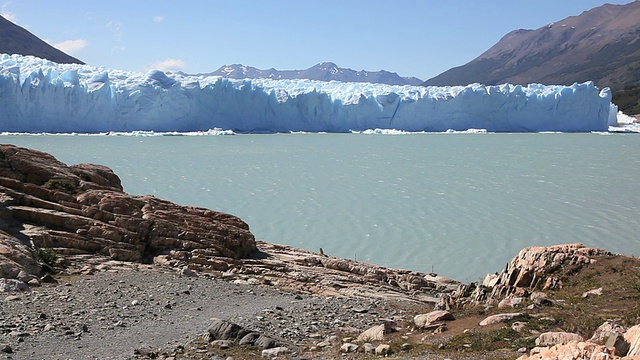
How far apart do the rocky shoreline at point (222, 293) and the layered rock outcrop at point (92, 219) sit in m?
0.02

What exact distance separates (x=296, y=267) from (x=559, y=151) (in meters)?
32.9

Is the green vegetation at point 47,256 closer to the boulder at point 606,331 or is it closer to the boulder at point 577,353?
the boulder at point 606,331

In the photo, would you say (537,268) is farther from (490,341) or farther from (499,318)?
(490,341)

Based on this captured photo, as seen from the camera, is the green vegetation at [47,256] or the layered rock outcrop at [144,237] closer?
the green vegetation at [47,256]

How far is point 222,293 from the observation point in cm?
779

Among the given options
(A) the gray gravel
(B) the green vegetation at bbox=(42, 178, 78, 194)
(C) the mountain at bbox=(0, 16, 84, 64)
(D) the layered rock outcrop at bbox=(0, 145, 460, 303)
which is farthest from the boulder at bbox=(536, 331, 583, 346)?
(C) the mountain at bbox=(0, 16, 84, 64)

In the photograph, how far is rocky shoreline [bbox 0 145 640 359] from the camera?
539cm

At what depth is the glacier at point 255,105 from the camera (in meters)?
45.5

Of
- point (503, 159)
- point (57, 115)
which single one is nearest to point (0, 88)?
point (57, 115)

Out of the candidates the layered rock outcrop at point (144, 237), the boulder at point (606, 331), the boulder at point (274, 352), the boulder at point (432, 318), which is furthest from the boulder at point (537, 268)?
the boulder at point (274, 352)

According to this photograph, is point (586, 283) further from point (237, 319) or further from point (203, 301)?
point (203, 301)

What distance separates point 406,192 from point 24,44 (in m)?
84.5

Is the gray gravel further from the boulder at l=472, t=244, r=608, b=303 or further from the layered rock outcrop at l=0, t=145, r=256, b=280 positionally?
the boulder at l=472, t=244, r=608, b=303

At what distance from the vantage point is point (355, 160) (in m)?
33.2
